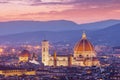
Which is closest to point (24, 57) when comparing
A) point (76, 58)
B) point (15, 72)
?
point (76, 58)

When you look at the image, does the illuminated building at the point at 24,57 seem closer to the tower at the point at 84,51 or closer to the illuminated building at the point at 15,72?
the tower at the point at 84,51

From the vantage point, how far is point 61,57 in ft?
379

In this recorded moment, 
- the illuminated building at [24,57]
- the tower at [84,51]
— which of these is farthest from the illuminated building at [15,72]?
the illuminated building at [24,57]

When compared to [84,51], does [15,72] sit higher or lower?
lower

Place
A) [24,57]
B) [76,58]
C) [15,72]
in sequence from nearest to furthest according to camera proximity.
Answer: [15,72]
[76,58]
[24,57]

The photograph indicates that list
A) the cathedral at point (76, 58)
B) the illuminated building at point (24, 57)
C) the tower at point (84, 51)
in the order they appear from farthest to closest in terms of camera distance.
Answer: the illuminated building at point (24, 57), the tower at point (84, 51), the cathedral at point (76, 58)

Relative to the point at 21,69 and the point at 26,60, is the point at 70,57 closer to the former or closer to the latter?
the point at 26,60

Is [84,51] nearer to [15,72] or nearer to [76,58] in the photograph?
[76,58]

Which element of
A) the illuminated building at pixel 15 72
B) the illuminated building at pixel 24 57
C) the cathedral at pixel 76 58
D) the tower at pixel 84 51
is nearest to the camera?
the illuminated building at pixel 15 72

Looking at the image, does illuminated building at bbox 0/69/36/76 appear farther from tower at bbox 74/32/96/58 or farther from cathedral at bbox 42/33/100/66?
tower at bbox 74/32/96/58

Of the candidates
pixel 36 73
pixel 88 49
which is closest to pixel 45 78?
pixel 36 73

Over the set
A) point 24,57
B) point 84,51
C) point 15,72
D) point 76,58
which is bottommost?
point 15,72

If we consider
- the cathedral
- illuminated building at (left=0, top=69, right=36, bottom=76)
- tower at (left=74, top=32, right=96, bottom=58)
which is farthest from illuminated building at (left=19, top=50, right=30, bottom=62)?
illuminated building at (left=0, top=69, right=36, bottom=76)

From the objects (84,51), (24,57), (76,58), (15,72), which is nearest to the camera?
(15,72)
